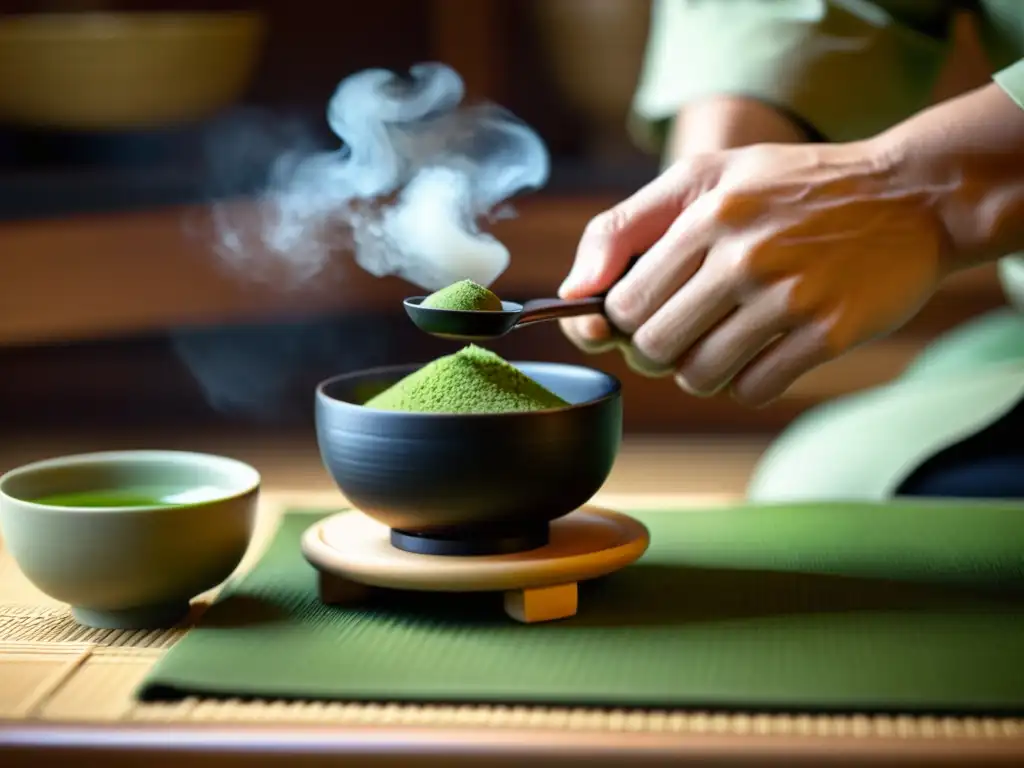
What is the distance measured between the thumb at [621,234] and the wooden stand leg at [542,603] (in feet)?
0.91

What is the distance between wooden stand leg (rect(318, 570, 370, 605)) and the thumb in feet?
1.00

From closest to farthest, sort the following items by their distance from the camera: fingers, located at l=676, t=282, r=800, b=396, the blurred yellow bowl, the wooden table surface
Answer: the wooden table surface → fingers, located at l=676, t=282, r=800, b=396 → the blurred yellow bowl

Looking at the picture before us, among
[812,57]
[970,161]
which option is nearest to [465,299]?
[970,161]

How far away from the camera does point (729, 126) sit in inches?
58.8

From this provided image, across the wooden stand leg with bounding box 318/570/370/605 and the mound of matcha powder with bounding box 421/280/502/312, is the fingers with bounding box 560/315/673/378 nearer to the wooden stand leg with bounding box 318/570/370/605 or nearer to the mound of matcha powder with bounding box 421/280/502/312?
the mound of matcha powder with bounding box 421/280/502/312

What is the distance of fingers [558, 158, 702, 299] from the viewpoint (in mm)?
1123

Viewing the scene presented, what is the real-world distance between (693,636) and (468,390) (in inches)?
9.5

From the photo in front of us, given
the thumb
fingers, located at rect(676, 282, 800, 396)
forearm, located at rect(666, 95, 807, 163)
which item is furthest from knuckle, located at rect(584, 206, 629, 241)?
forearm, located at rect(666, 95, 807, 163)

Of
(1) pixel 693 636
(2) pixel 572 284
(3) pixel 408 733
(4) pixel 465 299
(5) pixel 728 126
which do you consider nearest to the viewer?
(3) pixel 408 733

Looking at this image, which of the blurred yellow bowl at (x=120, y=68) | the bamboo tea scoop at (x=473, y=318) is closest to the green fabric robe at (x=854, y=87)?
the bamboo tea scoop at (x=473, y=318)

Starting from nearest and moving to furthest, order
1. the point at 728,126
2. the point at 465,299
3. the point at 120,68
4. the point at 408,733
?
the point at 408,733 → the point at 465,299 → the point at 728,126 → the point at 120,68

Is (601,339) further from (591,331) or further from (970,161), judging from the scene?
(970,161)

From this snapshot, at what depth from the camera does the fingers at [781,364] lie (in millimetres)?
1147

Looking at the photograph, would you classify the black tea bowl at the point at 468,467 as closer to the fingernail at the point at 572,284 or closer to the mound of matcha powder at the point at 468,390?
the mound of matcha powder at the point at 468,390
